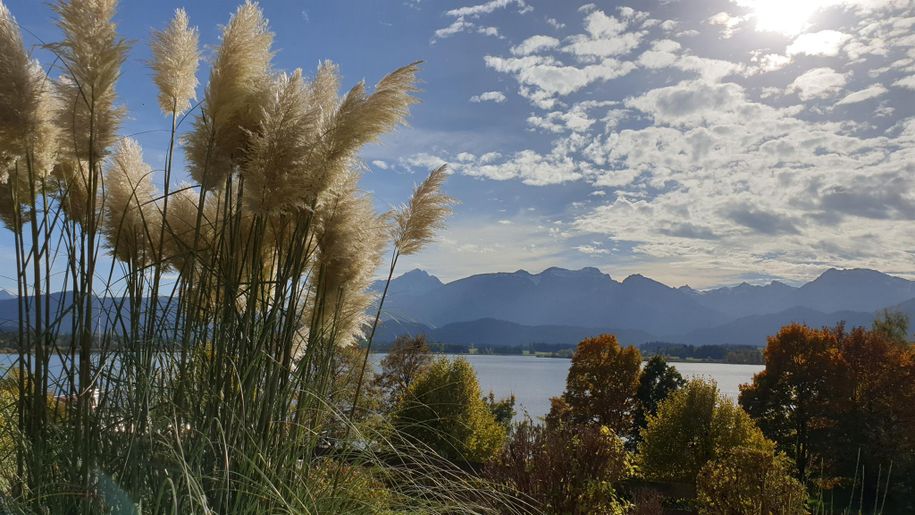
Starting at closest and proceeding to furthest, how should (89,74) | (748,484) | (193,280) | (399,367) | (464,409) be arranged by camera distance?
(89,74) → (193,280) → (748,484) → (464,409) → (399,367)

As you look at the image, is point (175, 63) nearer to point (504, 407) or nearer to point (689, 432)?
point (689, 432)

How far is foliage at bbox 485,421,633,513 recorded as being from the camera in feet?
20.8

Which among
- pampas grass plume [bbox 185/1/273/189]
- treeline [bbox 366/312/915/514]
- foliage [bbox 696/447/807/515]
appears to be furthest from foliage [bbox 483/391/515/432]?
pampas grass plume [bbox 185/1/273/189]

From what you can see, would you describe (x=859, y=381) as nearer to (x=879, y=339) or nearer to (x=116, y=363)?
(x=879, y=339)

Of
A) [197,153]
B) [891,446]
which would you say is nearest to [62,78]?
[197,153]

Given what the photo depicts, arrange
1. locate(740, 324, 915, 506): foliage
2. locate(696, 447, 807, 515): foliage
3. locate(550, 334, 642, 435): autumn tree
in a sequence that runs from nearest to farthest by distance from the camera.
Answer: locate(696, 447, 807, 515): foliage, locate(740, 324, 915, 506): foliage, locate(550, 334, 642, 435): autumn tree

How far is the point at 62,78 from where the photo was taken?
2.82 metres

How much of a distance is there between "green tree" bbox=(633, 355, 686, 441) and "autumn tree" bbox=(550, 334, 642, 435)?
41 centimetres

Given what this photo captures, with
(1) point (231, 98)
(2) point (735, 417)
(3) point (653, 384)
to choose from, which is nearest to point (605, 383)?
(3) point (653, 384)

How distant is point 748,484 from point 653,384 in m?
20.2

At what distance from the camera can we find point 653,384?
2730 centimetres

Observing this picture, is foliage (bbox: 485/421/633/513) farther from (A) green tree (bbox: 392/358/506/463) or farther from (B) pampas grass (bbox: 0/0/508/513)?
(A) green tree (bbox: 392/358/506/463)

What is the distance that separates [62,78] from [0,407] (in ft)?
4.93

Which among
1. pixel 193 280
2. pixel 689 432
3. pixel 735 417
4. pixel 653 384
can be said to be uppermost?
pixel 193 280
